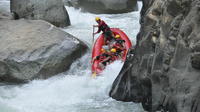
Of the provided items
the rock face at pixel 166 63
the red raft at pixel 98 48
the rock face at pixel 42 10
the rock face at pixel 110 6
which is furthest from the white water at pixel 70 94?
the rock face at pixel 110 6

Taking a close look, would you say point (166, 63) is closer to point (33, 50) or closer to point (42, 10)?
point (33, 50)

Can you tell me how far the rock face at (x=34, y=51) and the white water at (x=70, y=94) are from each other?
0.71 ft

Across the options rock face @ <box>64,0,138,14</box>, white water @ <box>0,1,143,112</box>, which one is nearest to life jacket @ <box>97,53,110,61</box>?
white water @ <box>0,1,143,112</box>

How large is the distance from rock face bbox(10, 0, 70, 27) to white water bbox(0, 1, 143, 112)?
3.12 meters

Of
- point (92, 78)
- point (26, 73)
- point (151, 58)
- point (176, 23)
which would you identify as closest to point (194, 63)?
point (176, 23)

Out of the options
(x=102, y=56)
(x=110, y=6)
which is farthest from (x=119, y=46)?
(x=110, y=6)

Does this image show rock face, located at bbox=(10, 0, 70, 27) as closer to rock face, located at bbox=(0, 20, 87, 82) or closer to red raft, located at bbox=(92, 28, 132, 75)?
rock face, located at bbox=(0, 20, 87, 82)

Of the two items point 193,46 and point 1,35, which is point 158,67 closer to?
point 193,46

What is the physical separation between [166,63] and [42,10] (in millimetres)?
7314

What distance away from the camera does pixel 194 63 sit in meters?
4.86

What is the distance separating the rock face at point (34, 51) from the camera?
840 cm

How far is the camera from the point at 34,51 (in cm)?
866

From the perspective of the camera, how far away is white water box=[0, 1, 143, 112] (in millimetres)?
6941

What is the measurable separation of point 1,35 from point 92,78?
2.60 metres
